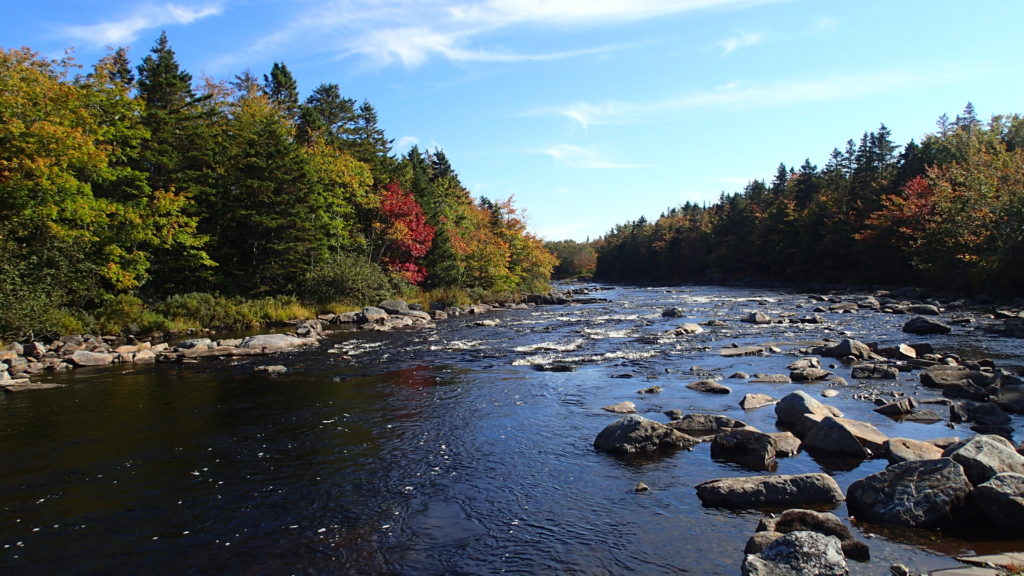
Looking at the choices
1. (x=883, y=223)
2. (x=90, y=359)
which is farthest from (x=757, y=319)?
(x=883, y=223)

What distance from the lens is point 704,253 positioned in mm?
103812

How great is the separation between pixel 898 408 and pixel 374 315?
1050 inches

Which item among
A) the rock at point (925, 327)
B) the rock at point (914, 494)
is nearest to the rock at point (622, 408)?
the rock at point (914, 494)

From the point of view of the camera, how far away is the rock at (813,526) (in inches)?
236

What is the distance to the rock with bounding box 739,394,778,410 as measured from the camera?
12.4 meters

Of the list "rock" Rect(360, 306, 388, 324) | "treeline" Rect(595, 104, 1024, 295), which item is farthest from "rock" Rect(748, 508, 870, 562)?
"treeline" Rect(595, 104, 1024, 295)

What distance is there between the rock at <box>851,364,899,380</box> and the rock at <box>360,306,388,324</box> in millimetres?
23809

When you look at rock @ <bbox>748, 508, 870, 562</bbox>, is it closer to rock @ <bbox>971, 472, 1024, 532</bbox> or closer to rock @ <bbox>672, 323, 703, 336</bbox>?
rock @ <bbox>971, 472, 1024, 532</bbox>

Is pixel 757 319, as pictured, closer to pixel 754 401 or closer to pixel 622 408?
pixel 754 401

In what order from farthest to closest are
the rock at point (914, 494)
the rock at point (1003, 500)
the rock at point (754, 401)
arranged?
the rock at point (754, 401) → the rock at point (914, 494) → the rock at point (1003, 500)

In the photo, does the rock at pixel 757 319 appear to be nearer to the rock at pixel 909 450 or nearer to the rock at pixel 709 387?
the rock at pixel 709 387

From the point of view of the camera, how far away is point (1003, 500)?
6316 millimetres

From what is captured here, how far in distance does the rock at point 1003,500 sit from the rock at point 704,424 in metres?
4.19

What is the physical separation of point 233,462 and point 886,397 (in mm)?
14269
